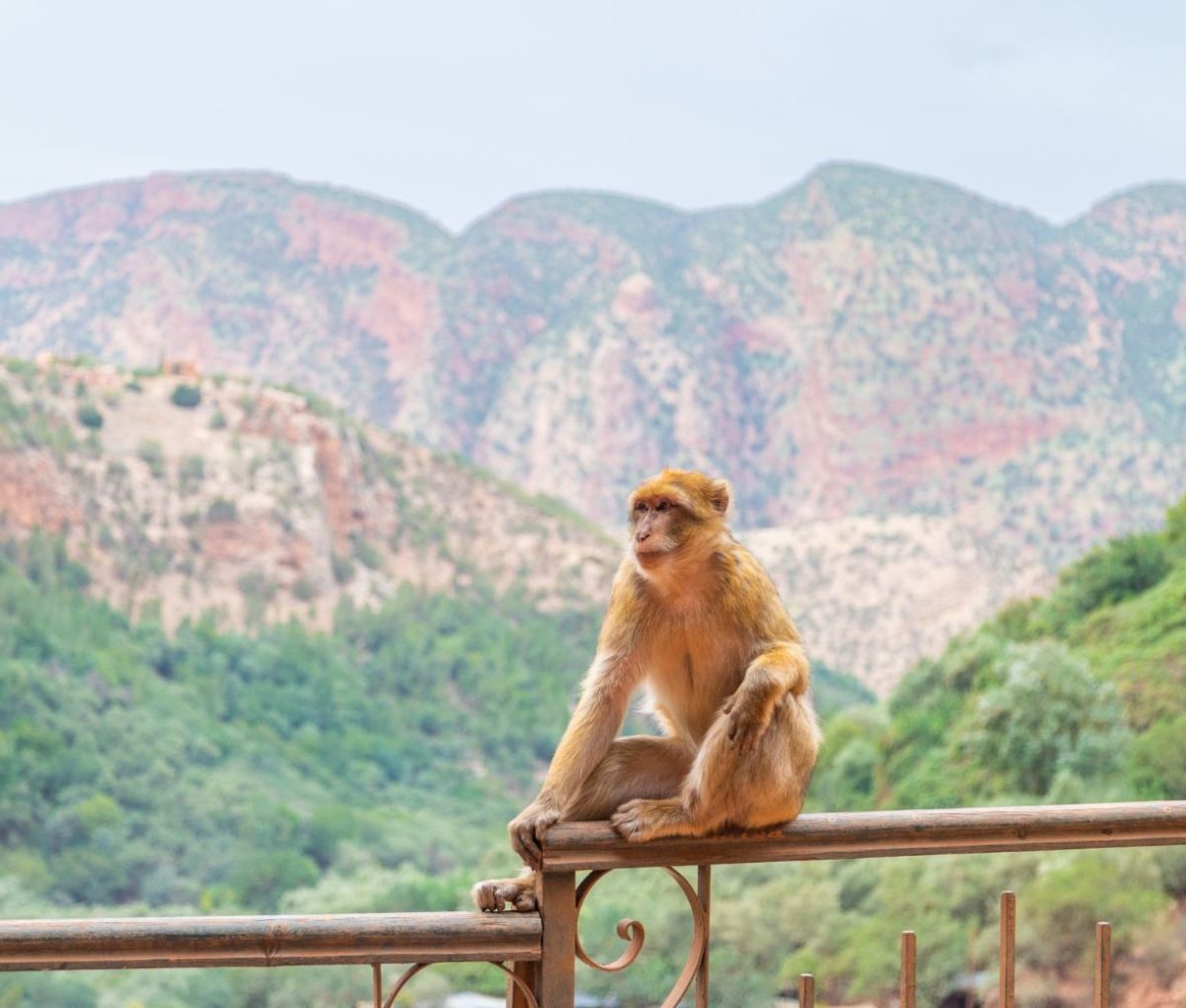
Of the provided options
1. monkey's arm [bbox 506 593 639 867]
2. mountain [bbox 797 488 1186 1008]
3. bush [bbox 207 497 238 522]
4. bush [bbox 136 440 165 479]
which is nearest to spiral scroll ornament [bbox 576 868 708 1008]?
monkey's arm [bbox 506 593 639 867]

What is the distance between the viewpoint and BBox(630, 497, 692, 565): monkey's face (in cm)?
363

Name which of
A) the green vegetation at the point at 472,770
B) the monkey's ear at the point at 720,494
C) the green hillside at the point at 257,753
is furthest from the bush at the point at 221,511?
the monkey's ear at the point at 720,494

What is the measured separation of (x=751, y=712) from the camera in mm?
3262

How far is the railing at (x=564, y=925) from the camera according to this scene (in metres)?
2.30

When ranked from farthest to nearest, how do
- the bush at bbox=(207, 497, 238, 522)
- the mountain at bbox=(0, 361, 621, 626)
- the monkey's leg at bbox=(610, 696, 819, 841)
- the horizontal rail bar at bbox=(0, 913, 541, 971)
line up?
the bush at bbox=(207, 497, 238, 522)
the mountain at bbox=(0, 361, 621, 626)
the monkey's leg at bbox=(610, 696, 819, 841)
the horizontal rail bar at bbox=(0, 913, 541, 971)

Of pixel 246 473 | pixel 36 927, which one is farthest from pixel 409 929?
pixel 246 473

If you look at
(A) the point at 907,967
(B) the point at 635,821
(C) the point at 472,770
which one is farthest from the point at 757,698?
(C) the point at 472,770

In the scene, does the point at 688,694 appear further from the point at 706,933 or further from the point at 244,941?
the point at 244,941

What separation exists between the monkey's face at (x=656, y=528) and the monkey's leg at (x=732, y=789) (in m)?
0.48

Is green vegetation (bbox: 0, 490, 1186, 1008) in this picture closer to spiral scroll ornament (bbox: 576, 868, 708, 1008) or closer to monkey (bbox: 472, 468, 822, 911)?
monkey (bbox: 472, 468, 822, 911)

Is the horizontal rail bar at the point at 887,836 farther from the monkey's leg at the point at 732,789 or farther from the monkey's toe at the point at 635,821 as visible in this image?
the monkey's leg at the point at 732,789

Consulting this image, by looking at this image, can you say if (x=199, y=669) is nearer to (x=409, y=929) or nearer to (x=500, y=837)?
(x=500, y=837)

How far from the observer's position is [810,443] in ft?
341

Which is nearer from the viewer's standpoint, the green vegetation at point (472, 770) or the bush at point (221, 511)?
the green vegetation at point (472, 770)
